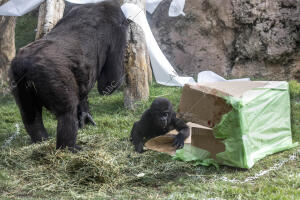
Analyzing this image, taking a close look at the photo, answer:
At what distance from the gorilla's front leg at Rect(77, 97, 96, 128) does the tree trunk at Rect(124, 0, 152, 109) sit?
0.71 meters

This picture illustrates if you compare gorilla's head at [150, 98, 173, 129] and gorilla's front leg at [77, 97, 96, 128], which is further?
gorilla's front leg at [77, 97, 96, 128]

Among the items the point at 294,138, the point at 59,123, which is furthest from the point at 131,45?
the point at 294,138

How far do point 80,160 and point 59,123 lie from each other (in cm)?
57

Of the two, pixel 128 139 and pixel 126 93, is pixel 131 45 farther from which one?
pixel 128 139

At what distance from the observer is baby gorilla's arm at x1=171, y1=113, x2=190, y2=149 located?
4297mm

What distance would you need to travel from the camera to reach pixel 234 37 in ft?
26.1

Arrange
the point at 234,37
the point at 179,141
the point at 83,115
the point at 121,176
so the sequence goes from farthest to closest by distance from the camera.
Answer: the point at 234,37
the point at 83,115
the point at 179,141
the point at 121,176

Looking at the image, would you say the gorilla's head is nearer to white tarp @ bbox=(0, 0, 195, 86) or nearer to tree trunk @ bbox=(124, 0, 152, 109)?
white tarp @ bbox=(0, 0, 195, 86)

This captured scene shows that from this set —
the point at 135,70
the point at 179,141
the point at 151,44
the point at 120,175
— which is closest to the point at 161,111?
the point at 179,141

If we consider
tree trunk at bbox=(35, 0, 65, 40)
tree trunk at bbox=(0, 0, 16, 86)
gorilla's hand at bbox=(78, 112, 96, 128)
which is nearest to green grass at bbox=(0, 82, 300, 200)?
gorilla's hand at bbox=(78, 112, 96, 128)

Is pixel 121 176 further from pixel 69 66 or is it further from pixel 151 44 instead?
pixel 151 44

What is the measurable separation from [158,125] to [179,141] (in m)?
0.32

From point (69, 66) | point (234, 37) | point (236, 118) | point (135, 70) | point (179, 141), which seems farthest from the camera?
point (234, 37)

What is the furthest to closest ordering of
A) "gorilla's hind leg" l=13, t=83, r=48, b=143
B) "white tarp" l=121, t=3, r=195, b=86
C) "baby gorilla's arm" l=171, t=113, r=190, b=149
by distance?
1. "white tarp" l=121, t=3, r=195, b=86
2. "baby gorilla's arm" l=171, t=113, r=190, b=149
3. "gorilla's hind leg" l=13, t=83, r=48, b=143
